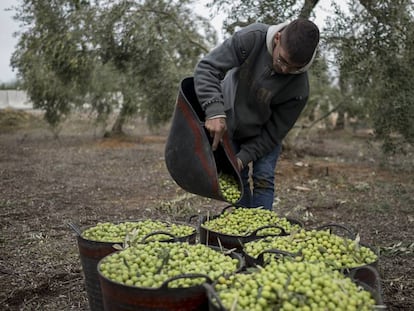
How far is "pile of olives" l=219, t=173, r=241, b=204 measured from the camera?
3640 millimetres

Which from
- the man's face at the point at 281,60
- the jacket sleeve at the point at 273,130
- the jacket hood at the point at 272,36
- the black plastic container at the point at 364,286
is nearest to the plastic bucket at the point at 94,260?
the black plastic container at the point at 364,286

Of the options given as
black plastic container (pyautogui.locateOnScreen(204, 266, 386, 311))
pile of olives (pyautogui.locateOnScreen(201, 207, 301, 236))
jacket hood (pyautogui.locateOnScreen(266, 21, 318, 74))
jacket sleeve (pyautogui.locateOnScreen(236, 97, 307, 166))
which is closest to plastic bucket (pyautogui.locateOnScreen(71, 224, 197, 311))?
pile of olives (pyautogui.locateOnScreen(201, 207, 301, 236))

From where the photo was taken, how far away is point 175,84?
11180 millimetres

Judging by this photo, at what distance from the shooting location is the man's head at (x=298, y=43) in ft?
10.6

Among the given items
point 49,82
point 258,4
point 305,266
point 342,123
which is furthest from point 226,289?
point 342,123

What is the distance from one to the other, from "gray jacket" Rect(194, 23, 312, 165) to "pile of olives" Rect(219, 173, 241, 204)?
0.88 ft

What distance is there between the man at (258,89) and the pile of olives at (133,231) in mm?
652

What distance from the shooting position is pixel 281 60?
3.52 m

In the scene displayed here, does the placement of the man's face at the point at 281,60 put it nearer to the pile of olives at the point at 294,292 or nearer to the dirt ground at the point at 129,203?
the pile of olives at the point at 294,292

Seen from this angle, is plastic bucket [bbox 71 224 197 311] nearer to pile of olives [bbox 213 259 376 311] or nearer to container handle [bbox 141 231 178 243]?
container handle [bbox 141 231 178 243]

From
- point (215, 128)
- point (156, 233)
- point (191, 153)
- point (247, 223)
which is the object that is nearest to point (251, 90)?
point (215, 128)

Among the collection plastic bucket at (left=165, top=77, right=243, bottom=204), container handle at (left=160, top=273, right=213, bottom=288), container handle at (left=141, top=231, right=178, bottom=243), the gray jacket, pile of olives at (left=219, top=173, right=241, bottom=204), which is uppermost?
the gray jacket

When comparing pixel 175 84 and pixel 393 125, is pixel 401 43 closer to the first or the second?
pixel 393 125

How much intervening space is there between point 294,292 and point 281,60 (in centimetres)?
192
